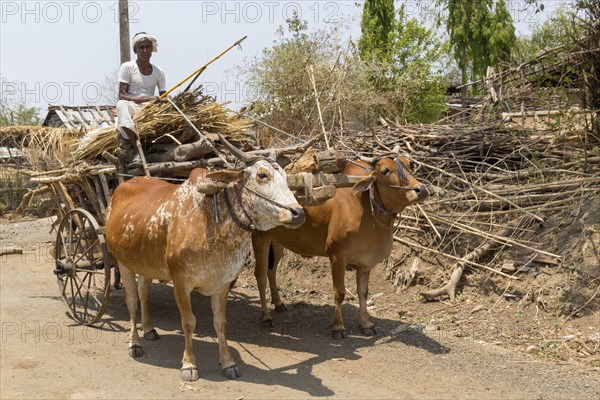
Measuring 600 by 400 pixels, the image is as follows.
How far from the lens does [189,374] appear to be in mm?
5824

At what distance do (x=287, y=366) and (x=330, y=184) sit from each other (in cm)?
183

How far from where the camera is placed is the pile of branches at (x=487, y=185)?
858 centimetres

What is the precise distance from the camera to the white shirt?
26.7 ft

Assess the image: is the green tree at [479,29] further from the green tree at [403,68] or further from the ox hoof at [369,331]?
the ox hoof at [369,331]

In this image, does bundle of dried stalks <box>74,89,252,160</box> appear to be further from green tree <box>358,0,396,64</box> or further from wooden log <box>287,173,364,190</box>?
green tree <box>358,0,396,64</box>

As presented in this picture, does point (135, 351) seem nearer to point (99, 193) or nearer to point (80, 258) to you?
point (80, 258)

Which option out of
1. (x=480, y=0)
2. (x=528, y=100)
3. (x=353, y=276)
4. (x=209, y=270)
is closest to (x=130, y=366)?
(x=209, y=270)

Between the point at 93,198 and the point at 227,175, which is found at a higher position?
the point at 227,175

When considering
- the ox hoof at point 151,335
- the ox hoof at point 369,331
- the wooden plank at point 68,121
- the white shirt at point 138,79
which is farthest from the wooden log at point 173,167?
the wooden plank at point 68,121

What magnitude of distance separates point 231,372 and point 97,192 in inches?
124

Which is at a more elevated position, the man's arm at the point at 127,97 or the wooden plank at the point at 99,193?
the man's arm at the point at 127,97

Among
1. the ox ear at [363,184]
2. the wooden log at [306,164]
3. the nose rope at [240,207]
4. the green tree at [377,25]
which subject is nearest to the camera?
the nose rope at [240,207]

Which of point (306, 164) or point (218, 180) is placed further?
point (306, 164)

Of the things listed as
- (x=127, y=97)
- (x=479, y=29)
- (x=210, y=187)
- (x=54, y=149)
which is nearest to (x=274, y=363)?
(x=210, y=187)
